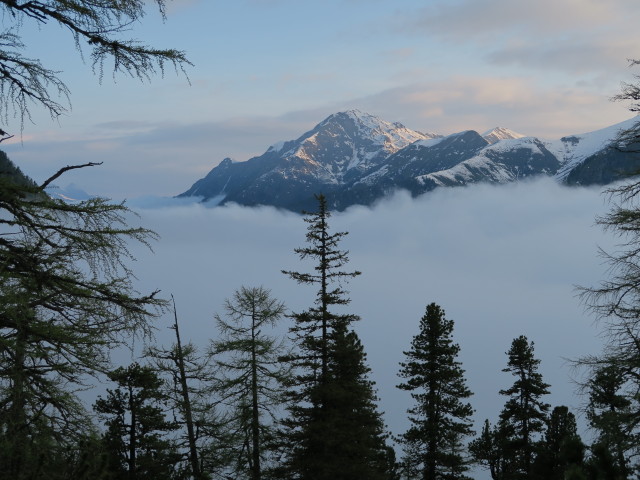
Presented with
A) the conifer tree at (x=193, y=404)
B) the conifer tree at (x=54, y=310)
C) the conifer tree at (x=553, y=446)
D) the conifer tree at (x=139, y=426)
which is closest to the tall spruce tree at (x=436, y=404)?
the conifer tree at (x=553, y=446)

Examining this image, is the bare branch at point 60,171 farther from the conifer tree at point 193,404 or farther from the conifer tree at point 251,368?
the conifer tree at point 251,368

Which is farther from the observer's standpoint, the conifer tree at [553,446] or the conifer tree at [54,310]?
the conifer tree at [553,446]

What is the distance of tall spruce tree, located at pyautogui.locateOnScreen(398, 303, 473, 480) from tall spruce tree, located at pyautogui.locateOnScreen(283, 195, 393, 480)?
11.5ft

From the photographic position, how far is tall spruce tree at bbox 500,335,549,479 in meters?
30.0

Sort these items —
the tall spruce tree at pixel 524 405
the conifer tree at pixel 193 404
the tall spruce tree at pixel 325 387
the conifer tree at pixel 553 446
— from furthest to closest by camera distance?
the tall spruce tree at pixel 524 405
the conifer tree at pixel 553 446
the tall spruce tree at pixel 325 387
the conifer tree at pixel 193 404

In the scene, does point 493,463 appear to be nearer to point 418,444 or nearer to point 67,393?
point 418,444

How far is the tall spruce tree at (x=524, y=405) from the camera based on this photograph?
30.0 metres

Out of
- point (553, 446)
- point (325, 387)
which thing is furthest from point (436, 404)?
point (325, 387)

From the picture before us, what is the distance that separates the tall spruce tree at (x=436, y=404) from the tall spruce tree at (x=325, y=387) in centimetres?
350

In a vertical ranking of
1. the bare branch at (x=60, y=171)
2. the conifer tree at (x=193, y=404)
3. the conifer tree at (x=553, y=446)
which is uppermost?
the bare branch at (x=60, y=171)

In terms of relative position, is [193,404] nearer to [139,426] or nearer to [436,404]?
[139,426]

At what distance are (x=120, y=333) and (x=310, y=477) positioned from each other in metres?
17.0

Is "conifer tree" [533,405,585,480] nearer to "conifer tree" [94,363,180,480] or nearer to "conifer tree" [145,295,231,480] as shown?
"conifer tree" [145,295,231,480]

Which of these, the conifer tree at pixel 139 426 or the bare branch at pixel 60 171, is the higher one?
the bare branch at pixel 60 171
